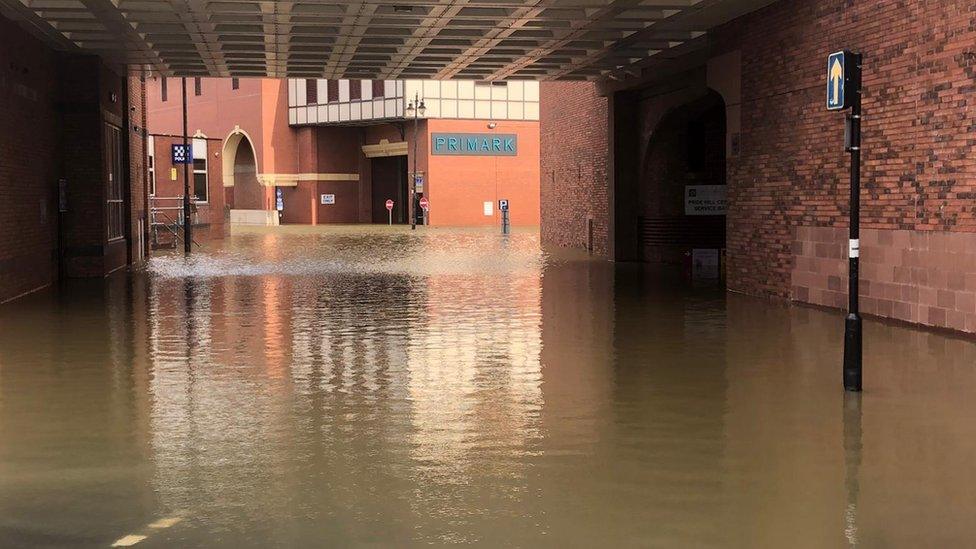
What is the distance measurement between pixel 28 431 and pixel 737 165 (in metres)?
14.5

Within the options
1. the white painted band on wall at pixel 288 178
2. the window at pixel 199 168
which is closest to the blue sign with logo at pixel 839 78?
the window at pixel 199 168

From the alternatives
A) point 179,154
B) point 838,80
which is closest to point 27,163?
point 838,80

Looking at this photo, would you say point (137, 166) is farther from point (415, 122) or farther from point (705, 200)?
point (415, 122)

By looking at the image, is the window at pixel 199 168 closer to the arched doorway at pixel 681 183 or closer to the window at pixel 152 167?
Result: the window at pixel 152 167

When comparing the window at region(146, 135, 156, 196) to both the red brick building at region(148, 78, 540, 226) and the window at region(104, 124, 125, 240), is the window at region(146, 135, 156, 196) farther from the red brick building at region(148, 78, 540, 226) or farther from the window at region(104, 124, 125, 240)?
the red brick building at region(148, 78, 540, 226)

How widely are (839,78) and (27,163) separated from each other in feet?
51.4

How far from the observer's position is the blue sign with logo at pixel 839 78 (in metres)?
9.79

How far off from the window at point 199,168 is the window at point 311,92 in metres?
11.5

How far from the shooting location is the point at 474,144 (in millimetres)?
67750

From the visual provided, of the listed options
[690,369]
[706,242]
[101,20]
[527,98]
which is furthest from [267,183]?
[690,369]

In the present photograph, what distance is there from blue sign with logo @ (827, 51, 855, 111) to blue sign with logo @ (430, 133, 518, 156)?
57.4 m

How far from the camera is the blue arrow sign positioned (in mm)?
9797

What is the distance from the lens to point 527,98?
225 feet

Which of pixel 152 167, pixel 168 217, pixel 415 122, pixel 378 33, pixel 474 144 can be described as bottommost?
pixel 168 217
